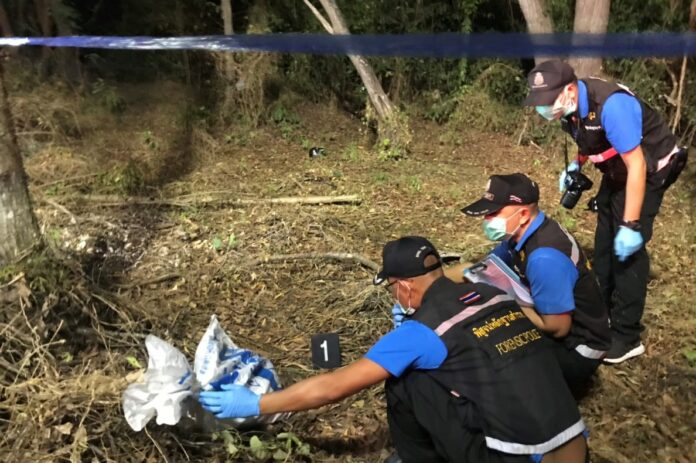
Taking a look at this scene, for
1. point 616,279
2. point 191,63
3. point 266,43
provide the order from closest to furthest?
point 266,43 < point 616,279 < point 191,63

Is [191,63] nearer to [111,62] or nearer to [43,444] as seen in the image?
[111,62]

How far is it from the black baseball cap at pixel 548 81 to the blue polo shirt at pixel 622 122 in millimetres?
215

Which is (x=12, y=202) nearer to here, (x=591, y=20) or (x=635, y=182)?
(x=635, y=182)

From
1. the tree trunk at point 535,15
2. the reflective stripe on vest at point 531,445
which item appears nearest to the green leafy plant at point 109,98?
the tree trunk at point 535,15

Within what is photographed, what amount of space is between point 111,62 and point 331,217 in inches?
228

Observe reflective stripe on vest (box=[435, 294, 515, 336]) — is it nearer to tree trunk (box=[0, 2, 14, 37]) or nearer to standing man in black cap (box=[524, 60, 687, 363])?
standing man in black cap (box=[524, 60, 687, 363])

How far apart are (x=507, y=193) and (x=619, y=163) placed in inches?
34.3

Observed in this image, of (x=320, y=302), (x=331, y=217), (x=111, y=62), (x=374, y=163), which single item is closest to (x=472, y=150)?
(x=374, y=163)

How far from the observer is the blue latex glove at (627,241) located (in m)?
2.83

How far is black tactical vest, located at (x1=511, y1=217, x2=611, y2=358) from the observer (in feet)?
7.93

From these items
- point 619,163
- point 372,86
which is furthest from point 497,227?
point 372,86

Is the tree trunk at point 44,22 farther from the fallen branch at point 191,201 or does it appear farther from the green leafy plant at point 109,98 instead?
the fallen branch at point 191,201

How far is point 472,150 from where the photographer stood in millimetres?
7336

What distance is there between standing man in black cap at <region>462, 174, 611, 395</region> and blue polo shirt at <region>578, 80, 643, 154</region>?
1.79 ft
